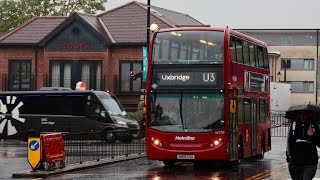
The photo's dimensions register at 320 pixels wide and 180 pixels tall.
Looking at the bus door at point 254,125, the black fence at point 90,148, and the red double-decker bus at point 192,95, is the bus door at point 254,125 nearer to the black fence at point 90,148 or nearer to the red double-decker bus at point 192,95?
the red double-decker bus at point 192,95

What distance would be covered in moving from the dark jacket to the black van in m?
26.6

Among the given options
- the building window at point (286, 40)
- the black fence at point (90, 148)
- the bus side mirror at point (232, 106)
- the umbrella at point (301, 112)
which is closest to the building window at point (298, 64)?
the building window at point (286, 40)

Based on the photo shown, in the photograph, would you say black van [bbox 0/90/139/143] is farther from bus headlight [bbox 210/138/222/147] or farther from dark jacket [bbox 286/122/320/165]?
dark jacket [bbox 286/122/320/165]

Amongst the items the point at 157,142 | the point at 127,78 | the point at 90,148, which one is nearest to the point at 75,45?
the point at 127,78

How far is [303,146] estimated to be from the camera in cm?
1298

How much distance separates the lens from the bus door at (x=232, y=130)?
2294cm

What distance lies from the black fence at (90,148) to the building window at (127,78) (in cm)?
2361

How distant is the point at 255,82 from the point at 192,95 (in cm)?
437

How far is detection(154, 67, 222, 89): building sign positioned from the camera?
74.1 feet

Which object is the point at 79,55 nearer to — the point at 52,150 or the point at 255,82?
the point at 255,82

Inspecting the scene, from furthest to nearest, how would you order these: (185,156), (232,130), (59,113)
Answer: (59,113), (232,130), (185,156)

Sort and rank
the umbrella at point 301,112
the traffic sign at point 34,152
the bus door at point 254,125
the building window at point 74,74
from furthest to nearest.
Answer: the building window at point 74,74 < the bus door at point 254,125 < the traffic sign at point 34,152 < the umbrella at point 301,112

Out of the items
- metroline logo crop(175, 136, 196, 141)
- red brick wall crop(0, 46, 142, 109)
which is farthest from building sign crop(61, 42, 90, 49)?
metroline logo crop(175, 136, 196, 141)

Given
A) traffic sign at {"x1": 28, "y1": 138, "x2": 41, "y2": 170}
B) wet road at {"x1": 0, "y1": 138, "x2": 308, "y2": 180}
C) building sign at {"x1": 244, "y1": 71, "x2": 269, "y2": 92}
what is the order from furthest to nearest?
1. building sign at {"x1": 244, "y1": 71, "x2": 269, "y2": 92}
2. traffic sign at {"x1": 28, "y1": 138, "x2": 41, "y2": 170}
3. wet road at {"x1": 0, "y1": 138, "x2": 308, "y2": 180}
